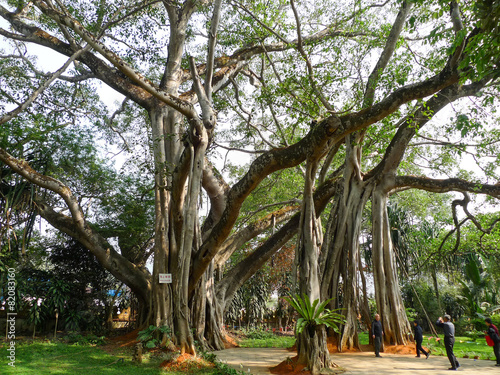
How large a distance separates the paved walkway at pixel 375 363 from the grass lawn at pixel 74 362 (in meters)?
1.15

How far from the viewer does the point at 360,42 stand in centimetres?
907

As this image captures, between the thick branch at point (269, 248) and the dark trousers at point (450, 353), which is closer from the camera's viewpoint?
the dark trousers at point (450, 353)

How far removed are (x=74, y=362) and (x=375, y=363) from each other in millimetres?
5123

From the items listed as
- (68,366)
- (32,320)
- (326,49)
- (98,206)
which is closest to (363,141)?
(326,49)

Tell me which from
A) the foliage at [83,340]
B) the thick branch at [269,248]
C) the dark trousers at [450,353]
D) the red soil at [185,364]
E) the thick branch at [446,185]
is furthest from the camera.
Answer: the thick branch at [269,248]

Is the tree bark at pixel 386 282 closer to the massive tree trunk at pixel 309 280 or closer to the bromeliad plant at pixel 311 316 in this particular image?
the massive tree trunk at pixel 309 280

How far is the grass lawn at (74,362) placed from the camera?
554 centimetres

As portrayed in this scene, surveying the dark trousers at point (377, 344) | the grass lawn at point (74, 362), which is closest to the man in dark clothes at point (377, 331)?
the dark trousers at point (377, 344)

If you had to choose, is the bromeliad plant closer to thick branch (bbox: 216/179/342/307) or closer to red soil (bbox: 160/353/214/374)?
red soil (bbox: 160/353/214/374)

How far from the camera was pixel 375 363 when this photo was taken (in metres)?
6.49

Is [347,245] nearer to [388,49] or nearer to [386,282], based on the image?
[386,282]

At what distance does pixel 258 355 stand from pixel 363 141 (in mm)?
5290

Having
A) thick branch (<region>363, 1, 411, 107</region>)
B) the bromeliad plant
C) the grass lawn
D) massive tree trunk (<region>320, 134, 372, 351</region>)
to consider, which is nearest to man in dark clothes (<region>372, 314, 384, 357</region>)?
massive tree trunk (<region>320, 134, 372, 351</region>)

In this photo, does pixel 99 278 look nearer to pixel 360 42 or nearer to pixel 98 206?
pixel 98 206
